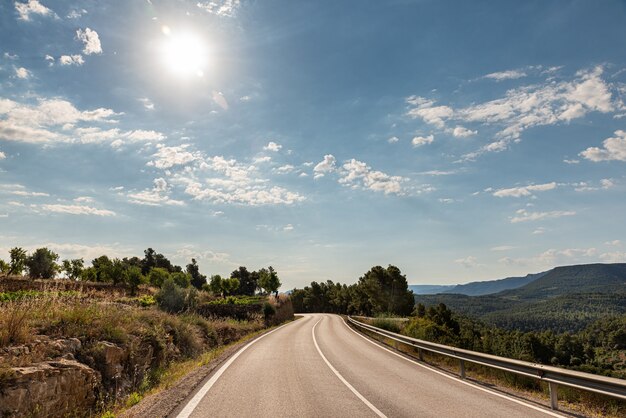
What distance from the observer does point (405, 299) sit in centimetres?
7238

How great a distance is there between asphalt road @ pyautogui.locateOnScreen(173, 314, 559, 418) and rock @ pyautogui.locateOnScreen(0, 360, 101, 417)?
7.77 ft

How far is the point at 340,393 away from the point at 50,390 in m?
5.83

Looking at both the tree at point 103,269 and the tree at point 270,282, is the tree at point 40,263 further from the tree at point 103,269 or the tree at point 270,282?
the tree at point 270,282

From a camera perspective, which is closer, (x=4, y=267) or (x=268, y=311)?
(x=268, y=311)

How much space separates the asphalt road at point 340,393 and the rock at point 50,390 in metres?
2.37

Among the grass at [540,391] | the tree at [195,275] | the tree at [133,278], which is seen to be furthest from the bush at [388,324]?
the tree at [195,275]

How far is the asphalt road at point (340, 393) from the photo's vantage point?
6879mm

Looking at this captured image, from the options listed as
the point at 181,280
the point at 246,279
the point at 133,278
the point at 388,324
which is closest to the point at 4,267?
the point at 133,278

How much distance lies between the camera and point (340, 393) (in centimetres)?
845

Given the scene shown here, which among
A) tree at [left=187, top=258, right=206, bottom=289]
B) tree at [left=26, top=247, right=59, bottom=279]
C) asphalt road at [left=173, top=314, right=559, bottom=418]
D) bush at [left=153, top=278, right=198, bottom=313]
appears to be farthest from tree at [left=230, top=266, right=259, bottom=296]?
asphalt road at [left=173, top=314, right=559, bottom=418]

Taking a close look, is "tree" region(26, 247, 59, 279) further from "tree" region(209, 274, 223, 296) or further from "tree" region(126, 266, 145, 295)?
"tree" region(209, 274, 223, 296)

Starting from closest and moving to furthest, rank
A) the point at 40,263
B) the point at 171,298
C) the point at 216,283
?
1. the point at 171,298
2. the point at 40,263
3. the point at 216,283

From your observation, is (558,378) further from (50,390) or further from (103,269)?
(103,269)

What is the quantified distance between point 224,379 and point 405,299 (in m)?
67.0
